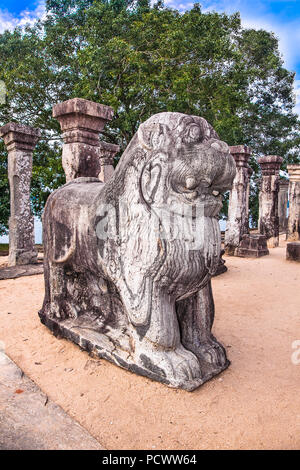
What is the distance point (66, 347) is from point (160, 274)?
1.14 m

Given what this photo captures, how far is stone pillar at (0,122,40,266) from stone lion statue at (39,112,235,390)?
13.5 feet

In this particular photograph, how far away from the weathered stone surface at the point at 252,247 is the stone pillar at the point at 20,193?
4469 mm

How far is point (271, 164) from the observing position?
30.6 feet

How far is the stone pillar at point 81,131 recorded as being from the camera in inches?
171

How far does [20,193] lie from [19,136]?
3.22 feet

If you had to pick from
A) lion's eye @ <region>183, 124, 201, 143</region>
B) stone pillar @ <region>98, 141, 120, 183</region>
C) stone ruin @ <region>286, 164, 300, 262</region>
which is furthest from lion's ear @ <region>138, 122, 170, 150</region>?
stone ruin @ <region>286, 164, 300, 262</region>

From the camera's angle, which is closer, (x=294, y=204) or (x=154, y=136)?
(x=154, y=136)

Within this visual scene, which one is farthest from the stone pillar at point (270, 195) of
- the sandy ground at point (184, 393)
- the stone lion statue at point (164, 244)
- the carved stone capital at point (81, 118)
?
the stone lion statue at point (164, 244)

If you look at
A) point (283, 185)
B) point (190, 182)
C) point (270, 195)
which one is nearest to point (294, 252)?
point (270, 195)

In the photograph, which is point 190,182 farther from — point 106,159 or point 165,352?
point 106,159

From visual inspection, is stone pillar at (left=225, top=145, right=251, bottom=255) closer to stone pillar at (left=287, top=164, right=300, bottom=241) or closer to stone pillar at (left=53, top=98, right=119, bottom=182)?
stone pillar at (left=287, top=164, right=300, bottom=241)

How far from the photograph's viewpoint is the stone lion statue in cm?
213

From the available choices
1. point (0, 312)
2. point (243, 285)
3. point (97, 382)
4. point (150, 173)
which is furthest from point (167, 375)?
point (243, 285)

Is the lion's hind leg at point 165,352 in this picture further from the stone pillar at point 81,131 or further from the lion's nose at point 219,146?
the stone pillar at point 81,131
